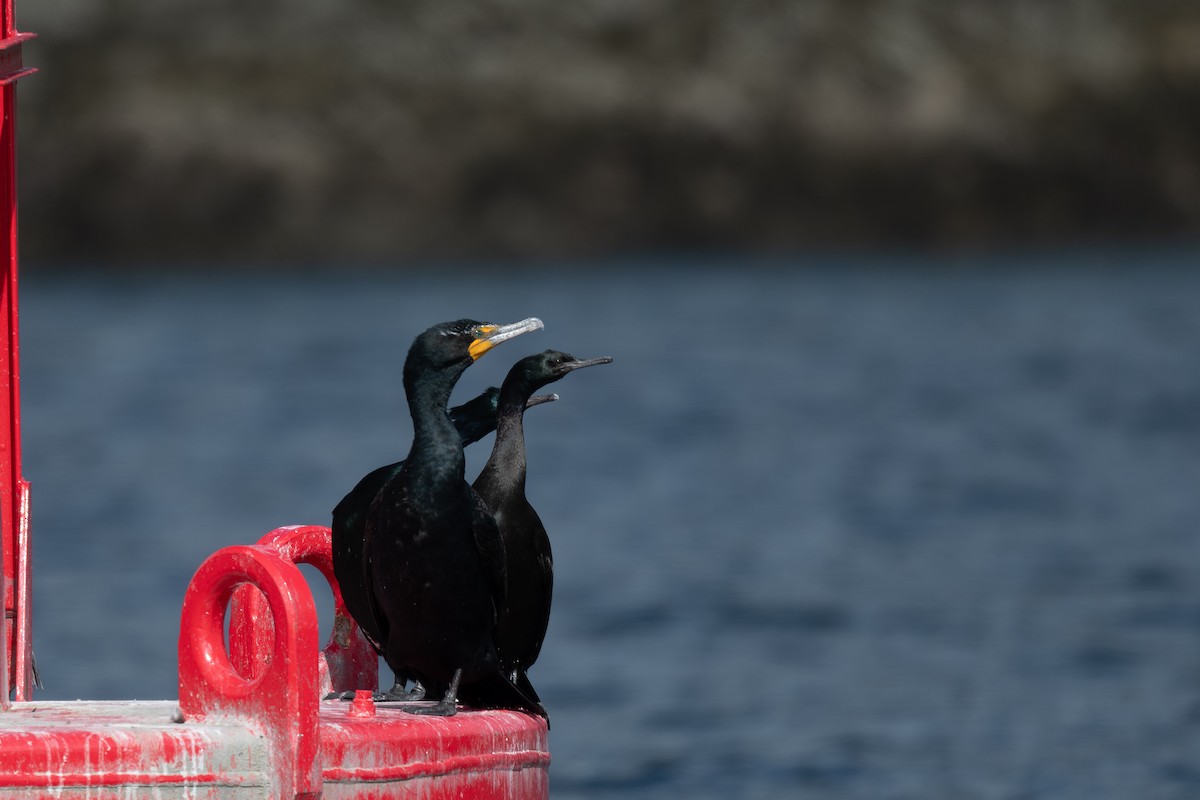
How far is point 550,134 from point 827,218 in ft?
22.0

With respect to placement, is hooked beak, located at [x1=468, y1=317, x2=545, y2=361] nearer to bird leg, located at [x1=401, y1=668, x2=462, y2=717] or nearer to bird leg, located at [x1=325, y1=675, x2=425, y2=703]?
bird leg, located at [x1=401, y1=668, x2=462, y2=717]

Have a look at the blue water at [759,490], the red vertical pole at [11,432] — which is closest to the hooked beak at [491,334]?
the red vertical pole at [11,432]

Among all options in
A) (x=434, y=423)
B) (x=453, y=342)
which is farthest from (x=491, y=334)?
(x=434, y=423)

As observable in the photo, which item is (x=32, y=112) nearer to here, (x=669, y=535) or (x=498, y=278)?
(x=498, y=278)

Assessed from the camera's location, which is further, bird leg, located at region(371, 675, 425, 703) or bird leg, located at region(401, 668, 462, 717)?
bird leg, located at region(371, 675, 425, 703)

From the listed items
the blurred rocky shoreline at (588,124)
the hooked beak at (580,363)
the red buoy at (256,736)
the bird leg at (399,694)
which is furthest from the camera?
the blurred rocky shoreline at (588,124)

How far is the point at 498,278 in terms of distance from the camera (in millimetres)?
49438

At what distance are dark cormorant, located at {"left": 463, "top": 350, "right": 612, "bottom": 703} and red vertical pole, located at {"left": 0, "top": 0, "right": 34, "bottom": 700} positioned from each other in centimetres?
146

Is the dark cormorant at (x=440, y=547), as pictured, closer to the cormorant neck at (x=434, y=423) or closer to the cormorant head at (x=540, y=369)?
the cormorant neck at (x=434, y=423)

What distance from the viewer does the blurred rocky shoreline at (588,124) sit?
49.6 m

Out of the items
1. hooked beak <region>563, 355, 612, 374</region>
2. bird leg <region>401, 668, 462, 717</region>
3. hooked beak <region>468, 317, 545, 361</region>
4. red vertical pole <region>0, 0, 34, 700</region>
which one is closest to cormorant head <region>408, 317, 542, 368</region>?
hooked beak <region>468, 317, 545, 361</region>

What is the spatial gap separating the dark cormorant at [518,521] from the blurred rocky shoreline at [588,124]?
138ft

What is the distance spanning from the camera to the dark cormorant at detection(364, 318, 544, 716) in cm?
657

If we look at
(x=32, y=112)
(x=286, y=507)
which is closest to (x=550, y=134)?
(x=32, y=112)
